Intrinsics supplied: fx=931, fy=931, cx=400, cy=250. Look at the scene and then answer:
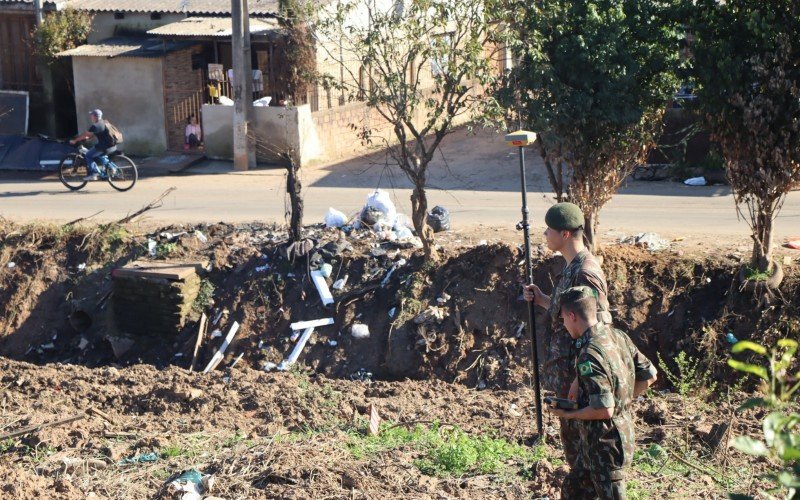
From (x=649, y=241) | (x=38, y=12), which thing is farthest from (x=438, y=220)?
(x=38, y=12)

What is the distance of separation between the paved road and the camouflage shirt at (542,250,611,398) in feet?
22.1

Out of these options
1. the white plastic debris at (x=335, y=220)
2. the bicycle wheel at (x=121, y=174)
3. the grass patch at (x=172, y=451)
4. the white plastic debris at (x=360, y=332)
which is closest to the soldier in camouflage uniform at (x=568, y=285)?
the grass patch at (x=172, y=451)

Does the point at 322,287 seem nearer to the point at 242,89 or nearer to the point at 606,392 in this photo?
the point at 606,392

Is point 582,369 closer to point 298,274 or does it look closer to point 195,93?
point 298,274

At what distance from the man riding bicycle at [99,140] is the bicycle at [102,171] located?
8 centimetres

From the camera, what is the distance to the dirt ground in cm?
678

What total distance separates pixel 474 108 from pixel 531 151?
32.7ft

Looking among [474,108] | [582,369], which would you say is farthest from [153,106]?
[582,369]

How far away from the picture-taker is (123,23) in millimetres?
21391

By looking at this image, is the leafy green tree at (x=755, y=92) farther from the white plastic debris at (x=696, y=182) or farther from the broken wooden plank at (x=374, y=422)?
the white plastic debris at (x=696, y=182)

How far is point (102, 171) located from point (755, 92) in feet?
38.7

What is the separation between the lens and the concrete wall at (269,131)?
1892 cm

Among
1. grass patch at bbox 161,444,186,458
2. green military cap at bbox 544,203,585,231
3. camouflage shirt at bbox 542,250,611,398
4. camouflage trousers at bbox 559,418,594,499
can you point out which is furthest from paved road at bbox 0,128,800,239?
camouflage trousers at bbox 559,418,594,499

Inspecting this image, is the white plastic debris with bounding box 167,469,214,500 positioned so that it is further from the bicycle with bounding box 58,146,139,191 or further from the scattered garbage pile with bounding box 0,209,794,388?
the bicycle with bounding box 58,146,139,191
